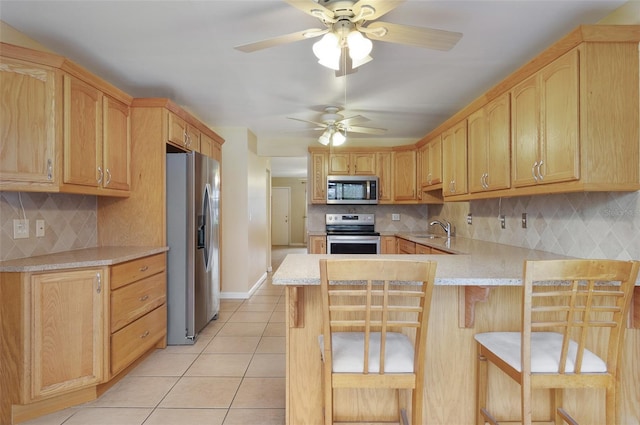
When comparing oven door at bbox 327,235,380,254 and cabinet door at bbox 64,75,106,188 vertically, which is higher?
A: cabinet door at bbox 64,75,106,188

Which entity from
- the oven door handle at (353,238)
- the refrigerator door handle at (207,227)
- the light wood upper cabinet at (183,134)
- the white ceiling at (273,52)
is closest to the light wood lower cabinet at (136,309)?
the refrigerator door handle at (207,227)

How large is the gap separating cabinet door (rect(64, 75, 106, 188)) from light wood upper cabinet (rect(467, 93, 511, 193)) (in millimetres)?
2888

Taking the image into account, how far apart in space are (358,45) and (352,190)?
10.5 ft

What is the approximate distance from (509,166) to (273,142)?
362 cm

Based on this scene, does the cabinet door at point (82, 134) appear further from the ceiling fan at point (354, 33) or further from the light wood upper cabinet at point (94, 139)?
the ceiling fan at point (354, 33)

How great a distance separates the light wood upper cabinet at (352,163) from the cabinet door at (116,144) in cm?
275

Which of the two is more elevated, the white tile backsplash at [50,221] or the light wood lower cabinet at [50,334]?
the white tile backsplash at [50,221]

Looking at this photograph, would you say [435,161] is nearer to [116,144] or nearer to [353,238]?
[353,238]

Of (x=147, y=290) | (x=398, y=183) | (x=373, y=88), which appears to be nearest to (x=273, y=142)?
(x=398, y=183)

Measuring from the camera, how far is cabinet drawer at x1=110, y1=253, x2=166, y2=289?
7.28 ft

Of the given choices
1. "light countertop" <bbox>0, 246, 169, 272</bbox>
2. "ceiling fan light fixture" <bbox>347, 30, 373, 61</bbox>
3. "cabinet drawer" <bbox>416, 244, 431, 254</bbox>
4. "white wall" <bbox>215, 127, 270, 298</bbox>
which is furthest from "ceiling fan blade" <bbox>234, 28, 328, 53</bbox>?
"white wall" <bbox>215, 127, 270, 298</bbox>

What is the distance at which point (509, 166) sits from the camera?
2.40 meters

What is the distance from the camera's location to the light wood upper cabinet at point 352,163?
16.2 feet

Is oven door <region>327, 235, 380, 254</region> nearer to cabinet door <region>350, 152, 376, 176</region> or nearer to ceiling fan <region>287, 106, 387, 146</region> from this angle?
cabinet door <region>350, 152, 376, 176</region>
